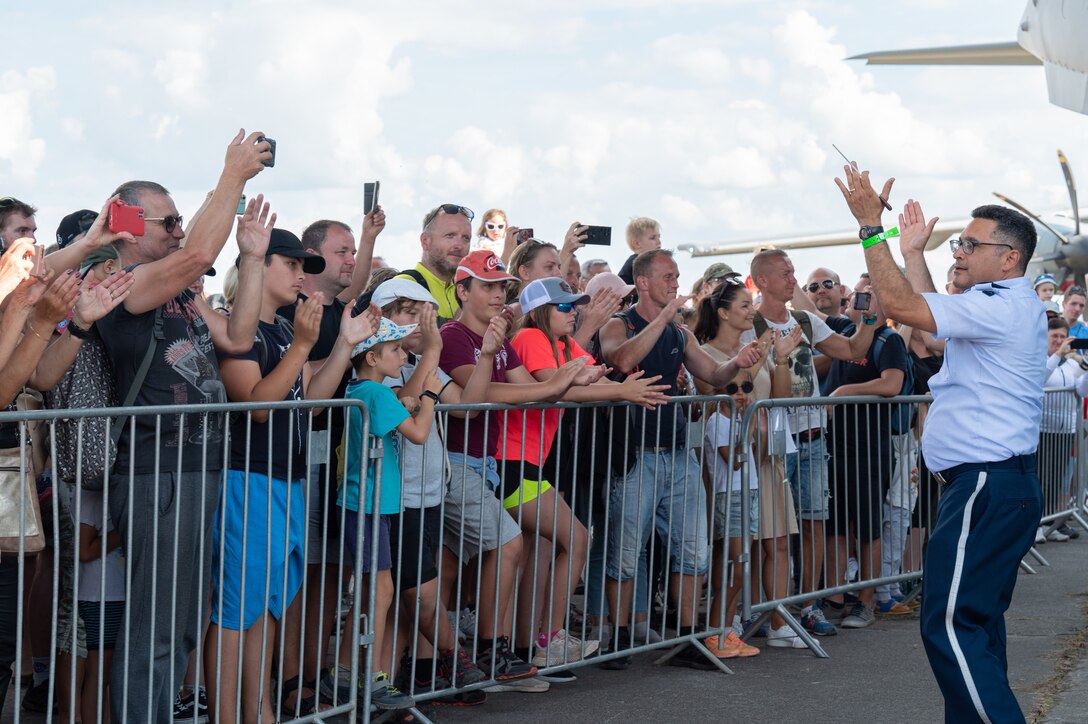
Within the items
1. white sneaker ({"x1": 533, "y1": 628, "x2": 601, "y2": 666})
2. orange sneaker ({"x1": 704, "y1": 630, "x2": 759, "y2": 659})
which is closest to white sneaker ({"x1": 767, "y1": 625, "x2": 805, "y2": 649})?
orange sneaker ({"x1": 704, "y1": 630, "x2": 759, "y2": 659})

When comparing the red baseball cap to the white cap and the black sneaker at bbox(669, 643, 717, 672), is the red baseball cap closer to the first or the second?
the white cap

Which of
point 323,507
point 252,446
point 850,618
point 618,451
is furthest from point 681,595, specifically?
point 252,446

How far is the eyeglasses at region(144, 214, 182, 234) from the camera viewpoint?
4.66m

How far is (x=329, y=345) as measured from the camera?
5.90m

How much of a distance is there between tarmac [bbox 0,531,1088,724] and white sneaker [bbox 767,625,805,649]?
0.08 m

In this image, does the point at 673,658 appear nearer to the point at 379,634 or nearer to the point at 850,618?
the point at 850,618

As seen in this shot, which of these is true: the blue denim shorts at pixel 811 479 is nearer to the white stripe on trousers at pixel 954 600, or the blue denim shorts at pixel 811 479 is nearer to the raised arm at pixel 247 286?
the white stripe on trousers at pixel 954 600

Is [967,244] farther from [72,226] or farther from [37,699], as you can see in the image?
[37,699]

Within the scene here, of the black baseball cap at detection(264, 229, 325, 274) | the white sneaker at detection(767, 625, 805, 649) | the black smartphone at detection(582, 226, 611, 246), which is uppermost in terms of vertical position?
the black smartphone at detection(582, 226, 611, 246)

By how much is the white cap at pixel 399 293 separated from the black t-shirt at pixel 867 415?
3284 mm

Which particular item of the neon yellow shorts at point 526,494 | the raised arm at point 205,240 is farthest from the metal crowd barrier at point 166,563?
the neon yellow shorts at point 526,494

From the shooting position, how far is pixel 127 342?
14.6ft

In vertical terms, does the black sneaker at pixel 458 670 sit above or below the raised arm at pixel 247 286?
below

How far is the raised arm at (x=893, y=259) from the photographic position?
15.2ft
